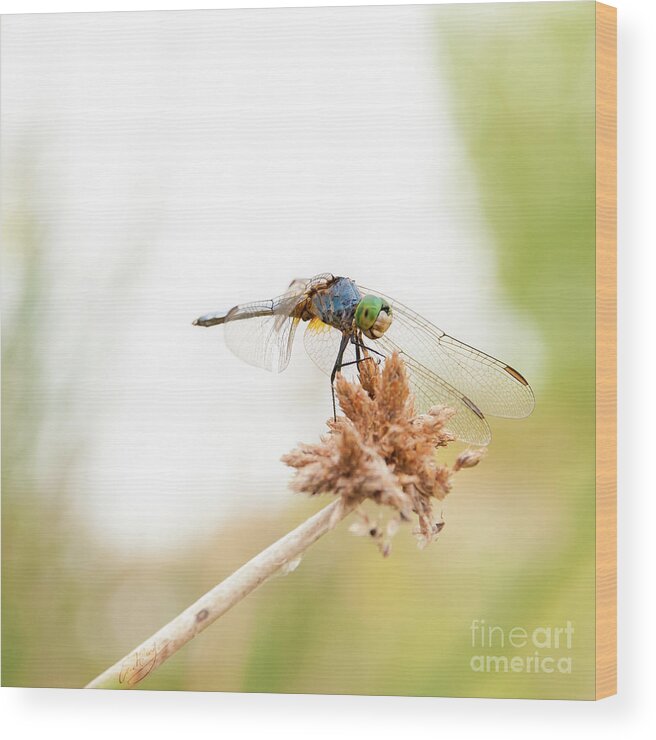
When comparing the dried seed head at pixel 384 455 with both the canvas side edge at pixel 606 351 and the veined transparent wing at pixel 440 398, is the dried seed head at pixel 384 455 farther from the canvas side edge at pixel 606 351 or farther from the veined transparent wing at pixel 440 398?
the canvas side edge at pixel 606 351

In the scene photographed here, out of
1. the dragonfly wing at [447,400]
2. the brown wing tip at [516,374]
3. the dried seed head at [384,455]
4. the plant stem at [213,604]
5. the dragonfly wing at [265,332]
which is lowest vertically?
the plant stem at [213,604]

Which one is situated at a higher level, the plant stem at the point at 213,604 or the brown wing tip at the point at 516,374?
the brown wing tip at the point at 516,374

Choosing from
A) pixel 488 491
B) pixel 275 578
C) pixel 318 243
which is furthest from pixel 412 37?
pixel 275 578

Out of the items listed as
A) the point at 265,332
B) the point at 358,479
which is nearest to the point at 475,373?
the point at 358,479

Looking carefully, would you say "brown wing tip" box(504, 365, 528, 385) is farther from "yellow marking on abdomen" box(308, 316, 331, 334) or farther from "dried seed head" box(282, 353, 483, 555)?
"yellow marking on abdomen" box(308, 316, 331, 334)

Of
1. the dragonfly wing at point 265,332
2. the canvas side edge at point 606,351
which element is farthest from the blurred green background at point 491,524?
the dragonfly wing at point 265,332

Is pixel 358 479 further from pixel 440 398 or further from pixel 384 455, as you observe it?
pixel 440 398

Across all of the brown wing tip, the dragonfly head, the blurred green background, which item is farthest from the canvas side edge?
the dragonfly head

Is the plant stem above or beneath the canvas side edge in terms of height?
beneath
